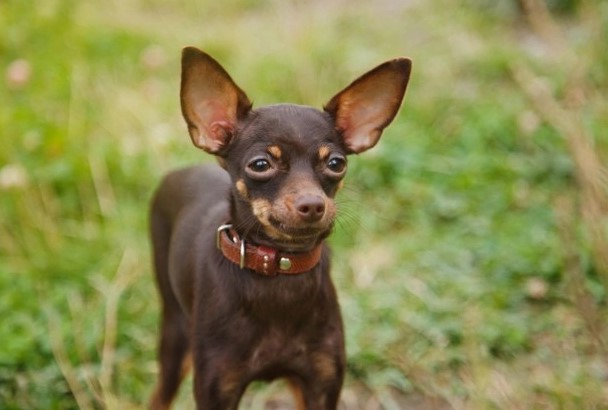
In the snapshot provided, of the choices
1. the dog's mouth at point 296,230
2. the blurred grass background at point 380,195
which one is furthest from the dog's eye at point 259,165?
the blurred grass background at point 380,195

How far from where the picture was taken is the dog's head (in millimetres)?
2871

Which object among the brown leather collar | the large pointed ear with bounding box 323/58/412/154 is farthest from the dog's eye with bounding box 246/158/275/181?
the large pointed ear with bounding box 323/58/412/154

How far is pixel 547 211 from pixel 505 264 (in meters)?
0.60

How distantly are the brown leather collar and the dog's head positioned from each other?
3 centimetres

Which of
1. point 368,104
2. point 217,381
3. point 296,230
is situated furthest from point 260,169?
point 217,381

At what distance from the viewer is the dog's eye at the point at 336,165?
299 centimetres

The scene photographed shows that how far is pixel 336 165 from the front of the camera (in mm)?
3002

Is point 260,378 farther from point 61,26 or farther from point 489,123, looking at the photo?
point 61,26

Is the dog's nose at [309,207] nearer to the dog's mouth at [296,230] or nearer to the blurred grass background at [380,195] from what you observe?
the dog's mouth at [296,230]

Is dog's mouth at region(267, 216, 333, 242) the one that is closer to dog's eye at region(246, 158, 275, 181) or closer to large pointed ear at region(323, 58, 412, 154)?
dog's eye at region(246, 158, 275, 181)

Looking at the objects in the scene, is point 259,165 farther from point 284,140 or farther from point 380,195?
point 380,195

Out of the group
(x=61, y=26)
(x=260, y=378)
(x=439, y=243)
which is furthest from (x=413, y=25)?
(x=260, y=378)

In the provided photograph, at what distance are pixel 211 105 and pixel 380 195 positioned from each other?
261cm

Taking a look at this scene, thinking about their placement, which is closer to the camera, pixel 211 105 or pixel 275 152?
pixel 275 152
